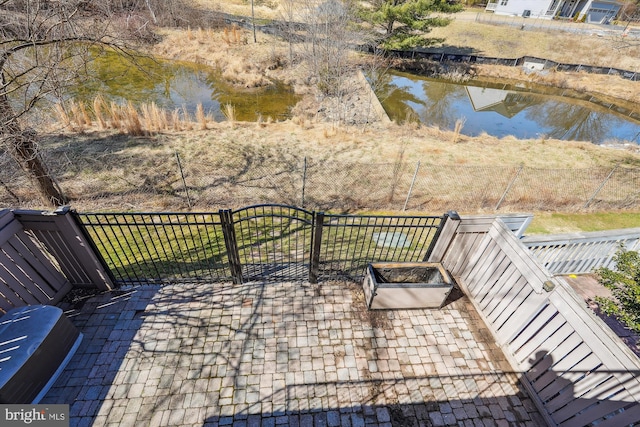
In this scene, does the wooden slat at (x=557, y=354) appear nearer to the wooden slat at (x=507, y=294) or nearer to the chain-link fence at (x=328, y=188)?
the wooden slat at (x=507, y=294)

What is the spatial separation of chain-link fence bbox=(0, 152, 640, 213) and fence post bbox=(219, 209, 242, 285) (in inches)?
145

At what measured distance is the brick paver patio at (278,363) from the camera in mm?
3619

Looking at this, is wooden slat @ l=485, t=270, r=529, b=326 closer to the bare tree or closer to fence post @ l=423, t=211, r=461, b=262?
fence post @ l=423, t=211, r=461, b=262

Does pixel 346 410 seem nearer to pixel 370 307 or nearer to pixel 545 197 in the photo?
pixel 370 307

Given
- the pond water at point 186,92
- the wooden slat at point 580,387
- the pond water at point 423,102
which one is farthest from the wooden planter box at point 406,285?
the pond water at point 423,102

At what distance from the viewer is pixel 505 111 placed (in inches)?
797

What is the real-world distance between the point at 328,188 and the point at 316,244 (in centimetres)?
486

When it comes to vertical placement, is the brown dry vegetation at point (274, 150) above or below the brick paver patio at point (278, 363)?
below

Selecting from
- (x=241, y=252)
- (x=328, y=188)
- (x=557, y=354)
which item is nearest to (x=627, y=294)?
(x=557, y=354)

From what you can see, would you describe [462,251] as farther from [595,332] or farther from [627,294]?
[595,332]

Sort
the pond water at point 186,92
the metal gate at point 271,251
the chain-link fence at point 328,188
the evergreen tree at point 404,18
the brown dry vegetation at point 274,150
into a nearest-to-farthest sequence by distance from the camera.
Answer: the metal gate at point 271,251
the chain-link fence at point 328,188
the brown dry vegetation at point 274,150
the pond water at point 186,92
the evergreen tree at point 404,18

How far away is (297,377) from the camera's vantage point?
156 inches

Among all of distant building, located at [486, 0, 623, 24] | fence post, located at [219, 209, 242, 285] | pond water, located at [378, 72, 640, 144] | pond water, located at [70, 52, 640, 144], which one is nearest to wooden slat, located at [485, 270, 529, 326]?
fence post, located at [219, 209, 242, 285]

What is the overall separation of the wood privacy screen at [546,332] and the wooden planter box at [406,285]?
1.79 feet
